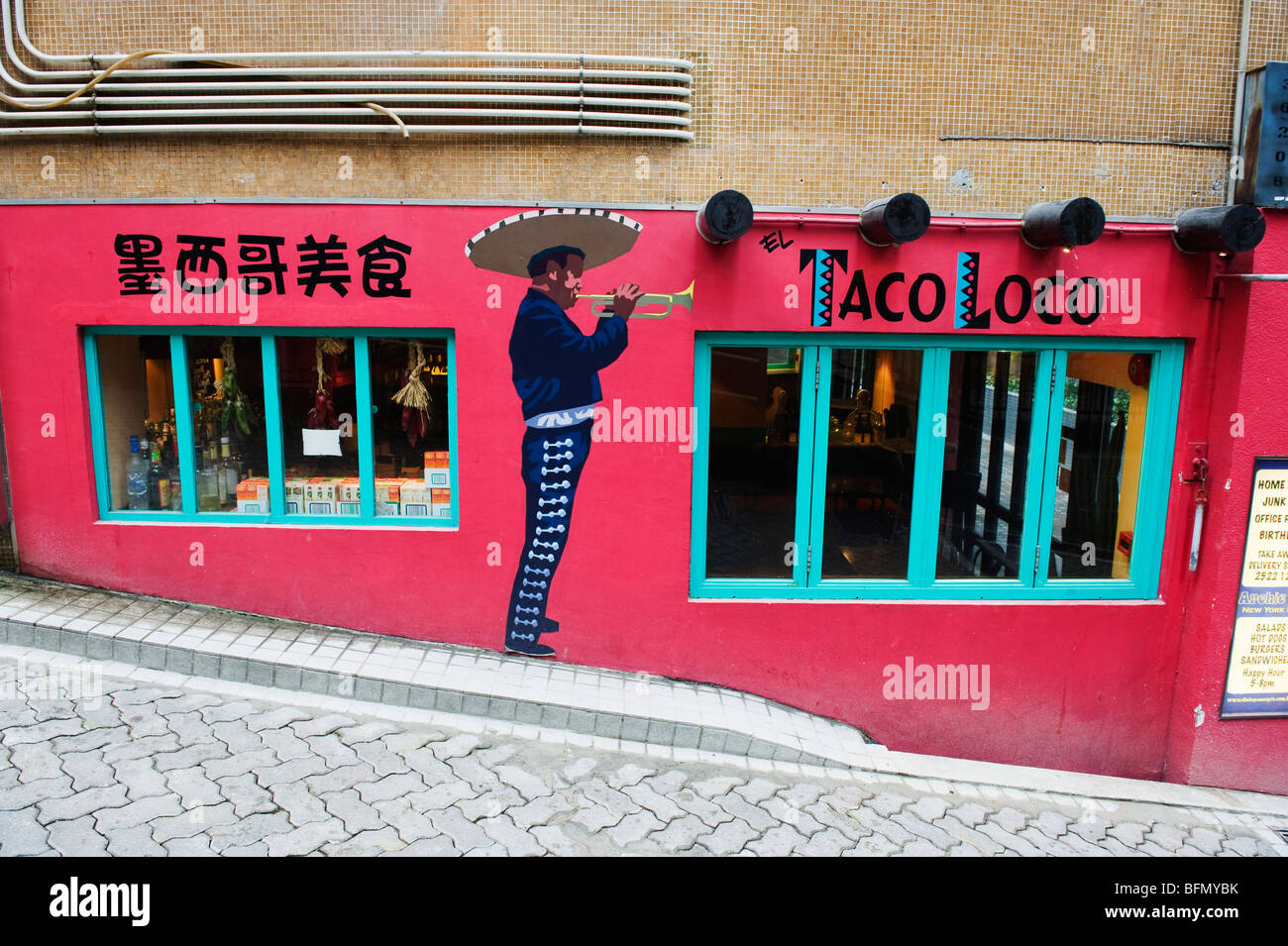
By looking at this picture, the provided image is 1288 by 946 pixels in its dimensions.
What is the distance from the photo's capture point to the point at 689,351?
21.4 ft

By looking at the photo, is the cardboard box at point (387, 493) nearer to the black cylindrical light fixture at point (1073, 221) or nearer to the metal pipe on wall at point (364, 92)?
the metal pipe on wall at point (364, 92)

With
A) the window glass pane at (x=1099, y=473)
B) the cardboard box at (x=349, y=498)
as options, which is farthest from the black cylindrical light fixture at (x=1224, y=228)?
the cardboard box at (x=349, y=498)

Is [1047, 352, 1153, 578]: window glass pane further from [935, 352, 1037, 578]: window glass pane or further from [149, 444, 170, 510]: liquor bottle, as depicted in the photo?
[149, 444, 170, 510]: liquor bottle

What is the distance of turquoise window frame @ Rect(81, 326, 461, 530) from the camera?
21.8 feet

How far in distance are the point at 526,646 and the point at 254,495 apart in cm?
250

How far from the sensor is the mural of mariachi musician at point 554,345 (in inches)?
252

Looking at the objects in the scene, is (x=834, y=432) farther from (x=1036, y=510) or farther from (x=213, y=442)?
(x=213, y=442)

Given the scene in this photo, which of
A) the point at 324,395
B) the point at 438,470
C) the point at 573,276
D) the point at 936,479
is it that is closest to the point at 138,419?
the point at 324,395

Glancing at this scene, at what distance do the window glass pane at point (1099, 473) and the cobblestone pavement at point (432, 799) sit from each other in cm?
199

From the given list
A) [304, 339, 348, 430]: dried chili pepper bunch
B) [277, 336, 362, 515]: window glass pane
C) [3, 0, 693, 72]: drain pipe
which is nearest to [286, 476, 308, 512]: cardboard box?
[277, 336, 362, 515]: window glass pane

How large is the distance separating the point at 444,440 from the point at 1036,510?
4849 millimetres

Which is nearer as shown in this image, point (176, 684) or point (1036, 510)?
point (176, 684)

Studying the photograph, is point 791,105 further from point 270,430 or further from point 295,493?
point 295,493

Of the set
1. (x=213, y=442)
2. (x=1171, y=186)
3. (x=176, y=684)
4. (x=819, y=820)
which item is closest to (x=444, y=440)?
(x=213, y=442)
